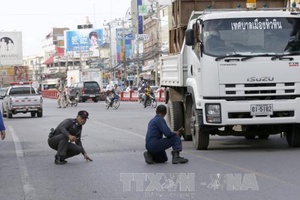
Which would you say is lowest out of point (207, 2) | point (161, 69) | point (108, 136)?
point (108, 136)

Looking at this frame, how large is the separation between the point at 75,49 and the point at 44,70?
37.3 metres

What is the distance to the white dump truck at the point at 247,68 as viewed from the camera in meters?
14.4

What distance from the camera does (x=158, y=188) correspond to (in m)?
10.2

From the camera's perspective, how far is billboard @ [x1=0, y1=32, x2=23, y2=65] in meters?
87.9

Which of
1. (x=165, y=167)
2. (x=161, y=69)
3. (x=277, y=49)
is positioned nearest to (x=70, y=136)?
(x=165, y=167)

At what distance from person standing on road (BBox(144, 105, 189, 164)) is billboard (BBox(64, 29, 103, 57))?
139809 mm

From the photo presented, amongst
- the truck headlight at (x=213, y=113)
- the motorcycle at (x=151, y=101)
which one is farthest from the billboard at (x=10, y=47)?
the truck headlight at (x=213, y=113)

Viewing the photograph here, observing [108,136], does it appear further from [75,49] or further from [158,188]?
[75,49]

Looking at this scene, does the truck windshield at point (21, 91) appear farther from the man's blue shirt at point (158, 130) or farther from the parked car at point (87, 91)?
the man's blue shirt at point (158, 130)

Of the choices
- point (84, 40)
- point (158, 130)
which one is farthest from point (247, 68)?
point (84, 40)

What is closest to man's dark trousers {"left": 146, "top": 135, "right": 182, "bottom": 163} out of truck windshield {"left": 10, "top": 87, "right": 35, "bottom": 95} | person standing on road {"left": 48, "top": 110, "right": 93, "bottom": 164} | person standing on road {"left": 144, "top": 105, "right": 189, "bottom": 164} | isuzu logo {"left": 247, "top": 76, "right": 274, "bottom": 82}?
person standing on road {"left": 144, "top": 105, "right": 189, "bottom": 164}

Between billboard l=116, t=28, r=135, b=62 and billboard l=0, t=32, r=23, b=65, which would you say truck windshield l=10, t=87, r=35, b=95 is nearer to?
billboard l=0, t=32, r=23, b=65

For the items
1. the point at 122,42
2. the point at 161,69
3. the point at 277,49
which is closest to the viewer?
the point at 277,49

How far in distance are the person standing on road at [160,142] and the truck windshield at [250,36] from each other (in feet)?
7.27
